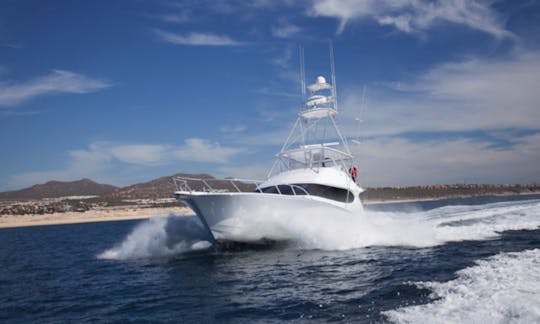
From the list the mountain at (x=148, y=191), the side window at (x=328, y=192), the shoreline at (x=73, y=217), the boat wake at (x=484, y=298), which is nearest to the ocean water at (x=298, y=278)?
A: the boat wake at (x=484, y=298)

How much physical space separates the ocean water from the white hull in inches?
11.7

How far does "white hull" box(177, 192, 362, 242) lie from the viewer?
16.0 meters

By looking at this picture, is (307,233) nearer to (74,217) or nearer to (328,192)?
(328,192)

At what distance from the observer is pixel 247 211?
16094 mm

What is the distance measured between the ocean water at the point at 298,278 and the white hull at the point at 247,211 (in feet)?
0.97

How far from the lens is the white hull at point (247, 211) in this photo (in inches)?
632

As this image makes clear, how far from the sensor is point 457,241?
17484 mm

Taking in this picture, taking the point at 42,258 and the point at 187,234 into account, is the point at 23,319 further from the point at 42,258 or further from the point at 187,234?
the point at 42,258

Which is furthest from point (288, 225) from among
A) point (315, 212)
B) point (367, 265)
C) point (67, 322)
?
point (67, 322)

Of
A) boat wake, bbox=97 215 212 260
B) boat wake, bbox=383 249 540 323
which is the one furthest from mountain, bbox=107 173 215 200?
boat wake, bbox=383 249 540 323

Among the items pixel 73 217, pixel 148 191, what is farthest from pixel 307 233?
pixel 148 191

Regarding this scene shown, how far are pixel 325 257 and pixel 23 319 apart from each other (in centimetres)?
990

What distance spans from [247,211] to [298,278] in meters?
4.96

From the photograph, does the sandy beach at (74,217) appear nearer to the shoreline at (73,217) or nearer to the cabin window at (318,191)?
the shoreline at (73,217)
